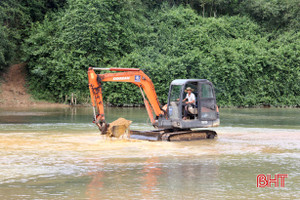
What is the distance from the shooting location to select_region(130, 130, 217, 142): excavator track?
19688 millimetres

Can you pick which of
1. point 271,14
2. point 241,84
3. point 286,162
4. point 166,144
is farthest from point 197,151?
point 271,14

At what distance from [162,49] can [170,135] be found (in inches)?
1325

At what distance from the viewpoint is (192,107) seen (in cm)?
2017

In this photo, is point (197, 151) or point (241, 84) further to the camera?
point (241, 84)

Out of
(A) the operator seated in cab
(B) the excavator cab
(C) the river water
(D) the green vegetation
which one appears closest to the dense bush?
(D) the green vegetation

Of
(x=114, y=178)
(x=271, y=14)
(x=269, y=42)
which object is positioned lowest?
(x=114, y=178)

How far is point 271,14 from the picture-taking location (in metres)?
62.4

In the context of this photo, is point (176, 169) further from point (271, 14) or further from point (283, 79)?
point (271, 14)

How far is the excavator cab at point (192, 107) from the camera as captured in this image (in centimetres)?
1991

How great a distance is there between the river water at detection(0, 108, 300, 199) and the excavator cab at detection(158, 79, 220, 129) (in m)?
0.87

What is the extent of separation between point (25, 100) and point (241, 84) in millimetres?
21765

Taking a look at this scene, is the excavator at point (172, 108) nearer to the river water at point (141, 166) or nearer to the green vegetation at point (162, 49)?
the river water at point (141, 166)

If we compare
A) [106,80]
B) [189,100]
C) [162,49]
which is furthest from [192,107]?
[162,49]

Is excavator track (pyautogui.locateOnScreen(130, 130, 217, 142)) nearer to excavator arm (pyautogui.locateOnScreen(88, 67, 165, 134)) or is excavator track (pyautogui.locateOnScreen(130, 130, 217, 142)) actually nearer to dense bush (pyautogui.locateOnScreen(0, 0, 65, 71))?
excavator arm (pyautogui.locateOnScreen(88, 67, 165, 134))
